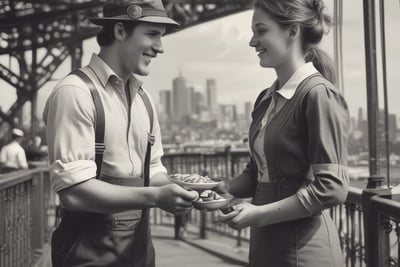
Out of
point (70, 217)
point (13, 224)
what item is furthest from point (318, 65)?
point (13, 224)

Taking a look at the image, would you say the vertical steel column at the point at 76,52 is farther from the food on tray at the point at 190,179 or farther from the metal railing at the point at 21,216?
the food on tray at the point at 190,179

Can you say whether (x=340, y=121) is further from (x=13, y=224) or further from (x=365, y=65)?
(x=13, y=224)

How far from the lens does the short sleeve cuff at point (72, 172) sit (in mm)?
1563

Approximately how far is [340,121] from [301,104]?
0.12 meters

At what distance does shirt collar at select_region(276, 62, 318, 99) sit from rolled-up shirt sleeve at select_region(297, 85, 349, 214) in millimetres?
91

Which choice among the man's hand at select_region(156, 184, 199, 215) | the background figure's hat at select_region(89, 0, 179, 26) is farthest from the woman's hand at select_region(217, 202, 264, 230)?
the background figure's hat at select_region(89, 0, 179, 26)

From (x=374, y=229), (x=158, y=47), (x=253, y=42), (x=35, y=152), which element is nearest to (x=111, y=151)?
(x=158, y=47)

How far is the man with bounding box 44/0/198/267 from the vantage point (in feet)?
5.22

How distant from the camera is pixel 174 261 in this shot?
6.39m

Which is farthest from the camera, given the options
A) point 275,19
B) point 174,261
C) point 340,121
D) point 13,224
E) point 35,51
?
point 35,51

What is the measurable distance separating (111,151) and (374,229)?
1.43 meters

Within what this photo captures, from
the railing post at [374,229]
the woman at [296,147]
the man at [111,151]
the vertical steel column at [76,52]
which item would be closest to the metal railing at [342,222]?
the railing post at [374,229]

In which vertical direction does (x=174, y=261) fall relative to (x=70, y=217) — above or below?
below

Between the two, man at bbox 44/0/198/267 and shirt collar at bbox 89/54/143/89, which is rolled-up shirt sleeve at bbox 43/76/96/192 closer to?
man at bbox 44/0/198/267
